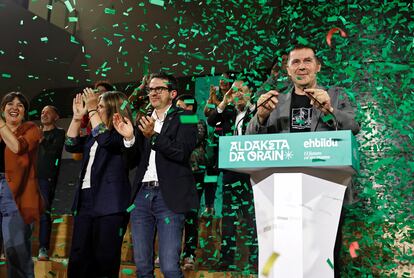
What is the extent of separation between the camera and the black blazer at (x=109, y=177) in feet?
9.36

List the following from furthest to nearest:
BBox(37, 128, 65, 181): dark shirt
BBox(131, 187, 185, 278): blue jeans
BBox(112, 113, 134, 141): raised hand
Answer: BBox(37, 128, 65, 181): dark shirt < BBox(112, 113, 134, 141): raised hand < BBox(131, 187, 185, 278): blue jeans

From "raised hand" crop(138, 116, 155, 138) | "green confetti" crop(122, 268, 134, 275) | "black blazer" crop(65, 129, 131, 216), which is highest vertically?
"raised hand" crop(138, 116, 155, 138)

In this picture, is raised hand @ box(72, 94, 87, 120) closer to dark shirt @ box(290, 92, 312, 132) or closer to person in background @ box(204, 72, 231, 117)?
person in background @ box(204, 72, 231, 117)

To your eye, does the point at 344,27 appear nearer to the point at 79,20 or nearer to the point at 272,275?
the point at 272,275

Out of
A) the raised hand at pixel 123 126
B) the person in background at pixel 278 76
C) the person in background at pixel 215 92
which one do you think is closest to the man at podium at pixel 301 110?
the raised hand at pixel 123 126

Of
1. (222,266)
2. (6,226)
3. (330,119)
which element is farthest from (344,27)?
(6,226)

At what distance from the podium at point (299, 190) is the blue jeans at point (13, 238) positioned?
1.78 meters

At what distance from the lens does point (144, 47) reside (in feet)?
19.7

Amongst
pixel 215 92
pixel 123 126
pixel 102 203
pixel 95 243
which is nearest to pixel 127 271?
pixel 95 243

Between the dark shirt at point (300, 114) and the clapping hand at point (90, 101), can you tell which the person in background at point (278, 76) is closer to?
the dark shirt at point (300, 114)

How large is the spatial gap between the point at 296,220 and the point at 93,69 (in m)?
5.05

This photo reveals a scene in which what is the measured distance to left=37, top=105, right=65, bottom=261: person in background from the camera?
3764 mm

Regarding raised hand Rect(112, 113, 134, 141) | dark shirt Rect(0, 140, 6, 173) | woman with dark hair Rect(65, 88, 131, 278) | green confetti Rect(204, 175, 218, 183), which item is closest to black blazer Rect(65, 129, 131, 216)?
woman with dark hair Rect(65, 88, 131, 278)

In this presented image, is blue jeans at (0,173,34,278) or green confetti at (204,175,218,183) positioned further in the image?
green confetti at (204,175,218,183)
